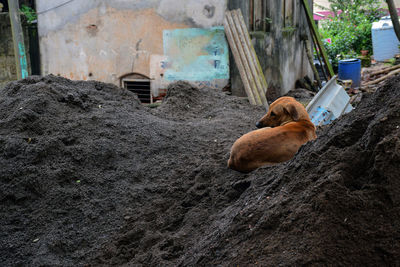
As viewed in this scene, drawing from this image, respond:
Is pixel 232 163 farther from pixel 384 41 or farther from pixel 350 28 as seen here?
pixel 350 28

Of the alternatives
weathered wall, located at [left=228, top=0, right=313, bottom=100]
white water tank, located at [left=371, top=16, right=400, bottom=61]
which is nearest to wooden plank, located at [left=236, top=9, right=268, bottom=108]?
weathered wall, located at [left=228, top=0, right=313, bottom=100]

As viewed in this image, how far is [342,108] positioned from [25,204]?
18.5 ft

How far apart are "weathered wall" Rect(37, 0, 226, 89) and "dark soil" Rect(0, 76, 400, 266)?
6.98 feet

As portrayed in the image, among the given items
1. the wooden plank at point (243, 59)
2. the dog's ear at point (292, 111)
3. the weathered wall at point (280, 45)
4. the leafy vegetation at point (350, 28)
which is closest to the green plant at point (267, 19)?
the weathered wall at point (280, 45)

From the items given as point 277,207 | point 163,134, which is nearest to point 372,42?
point 163,134

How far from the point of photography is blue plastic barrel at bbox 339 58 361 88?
12.5 metres

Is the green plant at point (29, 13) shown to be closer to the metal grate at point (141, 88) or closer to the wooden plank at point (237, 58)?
the metal grate at point (141, 88)

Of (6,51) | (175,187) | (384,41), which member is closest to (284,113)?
(175,187)

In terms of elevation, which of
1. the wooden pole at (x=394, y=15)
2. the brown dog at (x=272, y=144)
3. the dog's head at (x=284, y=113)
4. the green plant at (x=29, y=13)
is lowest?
the brown dog at (x=272, y=144)

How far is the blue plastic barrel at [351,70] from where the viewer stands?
41.1 feet

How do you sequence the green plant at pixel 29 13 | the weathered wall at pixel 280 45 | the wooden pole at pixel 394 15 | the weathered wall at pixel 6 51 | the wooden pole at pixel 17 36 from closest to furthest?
the wooden pole at pixel 394 15 < the wooden pole at pixel 17 36 < the weathered wall at pixel 280 45 < the green plant at pixel 29 13 < the weathered wall at pixel 6 51

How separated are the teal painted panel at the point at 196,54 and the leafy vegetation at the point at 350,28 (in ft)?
26.7

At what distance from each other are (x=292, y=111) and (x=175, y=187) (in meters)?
1.51

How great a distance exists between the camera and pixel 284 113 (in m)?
5.06
